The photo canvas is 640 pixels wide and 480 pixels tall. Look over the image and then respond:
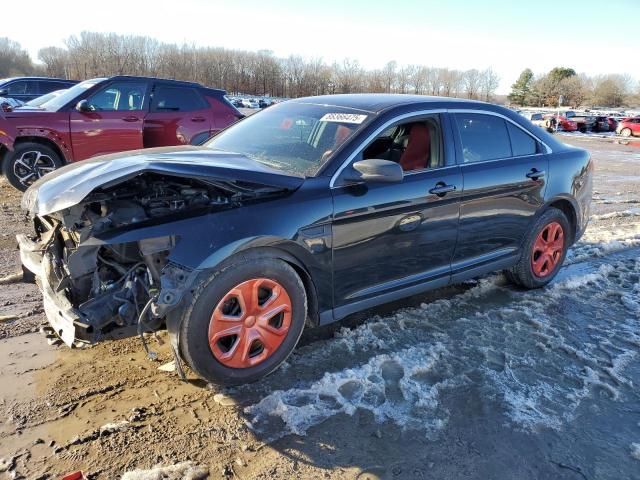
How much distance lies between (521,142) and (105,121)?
6.27 m

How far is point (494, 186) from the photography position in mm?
4094

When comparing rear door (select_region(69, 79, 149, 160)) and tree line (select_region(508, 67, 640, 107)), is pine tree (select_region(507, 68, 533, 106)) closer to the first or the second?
tree line (select_region(508, 67, 640, 107))

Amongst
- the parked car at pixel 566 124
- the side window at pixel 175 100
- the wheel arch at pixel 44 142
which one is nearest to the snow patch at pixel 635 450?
the side window at pixel 175 100

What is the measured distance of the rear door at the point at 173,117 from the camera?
812 cm

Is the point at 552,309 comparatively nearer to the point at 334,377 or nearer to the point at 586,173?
the point at 586,173

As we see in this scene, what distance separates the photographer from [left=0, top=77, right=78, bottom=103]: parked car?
49.8 feet

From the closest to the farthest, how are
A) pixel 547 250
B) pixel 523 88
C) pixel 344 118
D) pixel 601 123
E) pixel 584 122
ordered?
pixel 344 118 < pixel 547 250 < pixel 584 122 < pixel 601 123 < pixel 523 88

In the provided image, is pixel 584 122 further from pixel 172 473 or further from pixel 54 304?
pixel 172 473

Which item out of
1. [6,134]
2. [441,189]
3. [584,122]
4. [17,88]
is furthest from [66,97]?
[584,122]

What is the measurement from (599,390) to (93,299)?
10.3ft

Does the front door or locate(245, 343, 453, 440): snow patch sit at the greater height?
the front door

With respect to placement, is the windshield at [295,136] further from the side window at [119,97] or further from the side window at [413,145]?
the side window at [119,97]

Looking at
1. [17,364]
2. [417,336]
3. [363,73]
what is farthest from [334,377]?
[363,73]

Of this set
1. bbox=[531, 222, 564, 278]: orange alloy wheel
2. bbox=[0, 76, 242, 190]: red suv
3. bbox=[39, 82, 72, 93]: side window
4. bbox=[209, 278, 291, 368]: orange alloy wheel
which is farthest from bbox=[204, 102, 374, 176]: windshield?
bbox=[39, 82, 72, 93]: side window
